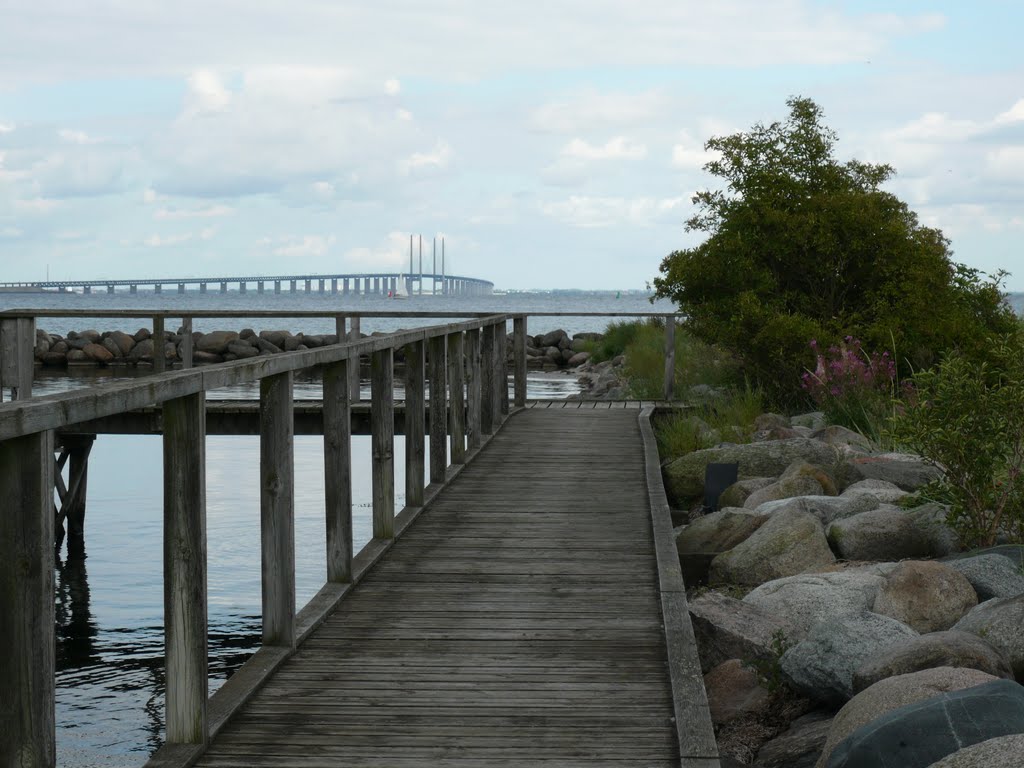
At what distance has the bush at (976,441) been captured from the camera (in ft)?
23.3

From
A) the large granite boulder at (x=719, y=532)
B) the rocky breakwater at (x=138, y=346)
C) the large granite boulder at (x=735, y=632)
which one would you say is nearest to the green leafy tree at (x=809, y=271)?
the large granite boulder at (x=719, y=532)

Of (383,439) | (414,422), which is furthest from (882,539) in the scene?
(383,439)

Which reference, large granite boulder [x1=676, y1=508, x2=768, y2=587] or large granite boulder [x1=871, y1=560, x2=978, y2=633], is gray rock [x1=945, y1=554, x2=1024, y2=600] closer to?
large granite boulder [x1=871, y1=560, x2=978, y2=633]

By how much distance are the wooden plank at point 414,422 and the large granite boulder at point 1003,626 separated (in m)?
3.57

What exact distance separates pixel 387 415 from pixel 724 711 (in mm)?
2523

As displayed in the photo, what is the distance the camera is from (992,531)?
7301 millimetres

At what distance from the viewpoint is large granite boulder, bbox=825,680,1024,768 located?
3.76 m

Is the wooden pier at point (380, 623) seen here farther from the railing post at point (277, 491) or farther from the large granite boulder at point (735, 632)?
the large granite boulder at point (735, 632)

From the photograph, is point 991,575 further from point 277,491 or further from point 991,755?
point 277,491

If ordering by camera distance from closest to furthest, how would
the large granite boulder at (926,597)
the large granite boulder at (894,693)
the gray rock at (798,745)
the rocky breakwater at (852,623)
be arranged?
the rocky breakwater at (852,623) < the large granite boulder at (894,693) < the gray rock at (798,745) < the large granite boulder at (926,597)

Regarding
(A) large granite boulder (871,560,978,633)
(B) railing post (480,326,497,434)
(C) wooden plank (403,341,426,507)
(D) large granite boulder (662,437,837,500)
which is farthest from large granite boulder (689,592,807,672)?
(B) railing post (480,326,497,434)

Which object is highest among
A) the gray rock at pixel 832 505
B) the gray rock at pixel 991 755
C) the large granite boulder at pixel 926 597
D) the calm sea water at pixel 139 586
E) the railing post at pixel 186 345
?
the railing post at pixel 186 345

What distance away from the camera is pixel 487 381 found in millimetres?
12047

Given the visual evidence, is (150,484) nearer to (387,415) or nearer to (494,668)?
(387,415)
